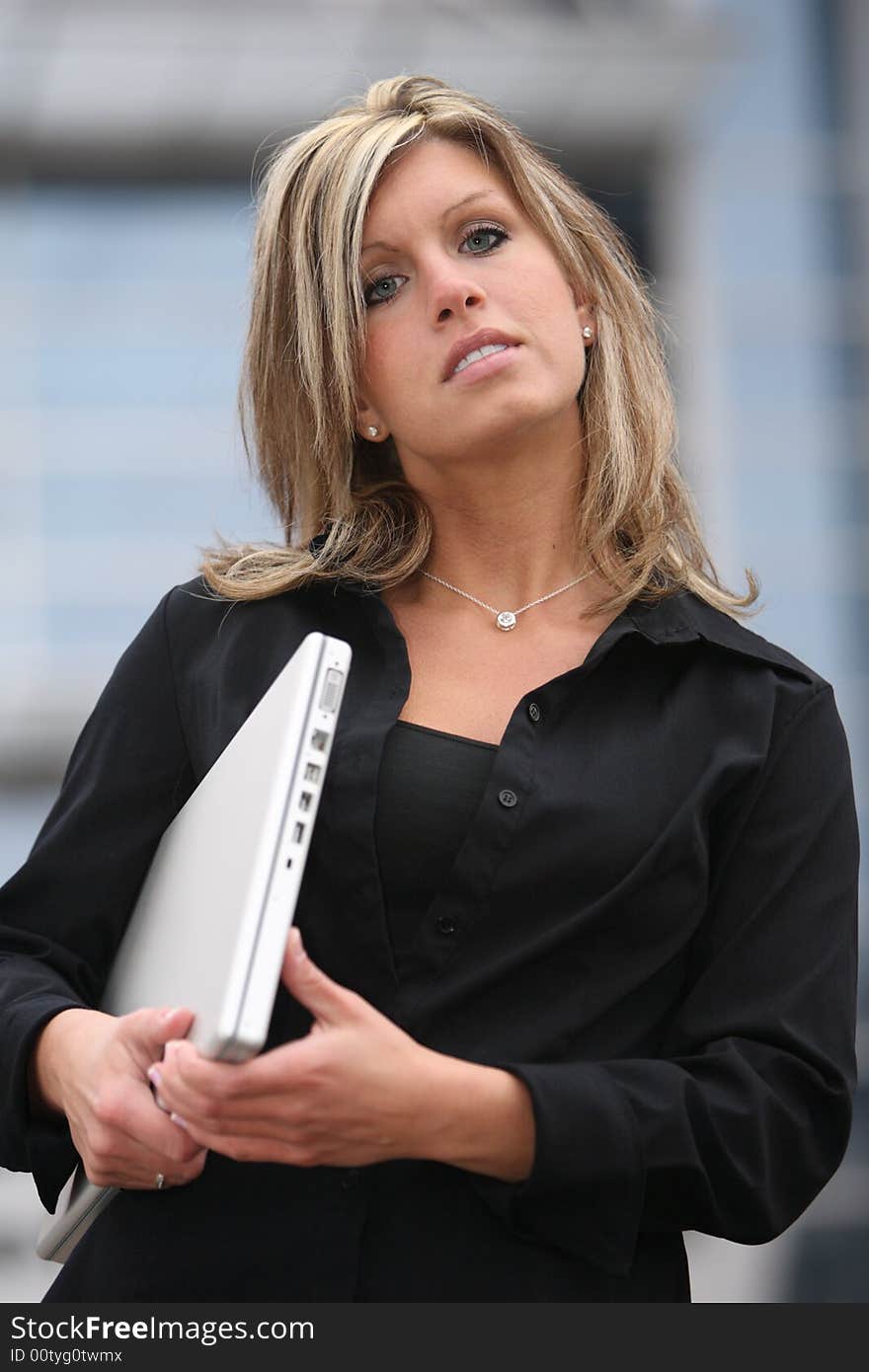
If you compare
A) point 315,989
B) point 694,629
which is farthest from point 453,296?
point 315,989

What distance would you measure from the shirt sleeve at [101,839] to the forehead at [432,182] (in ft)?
1.93

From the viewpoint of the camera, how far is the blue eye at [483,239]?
6.14 ft

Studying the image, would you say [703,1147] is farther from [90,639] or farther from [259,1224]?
[90,639]

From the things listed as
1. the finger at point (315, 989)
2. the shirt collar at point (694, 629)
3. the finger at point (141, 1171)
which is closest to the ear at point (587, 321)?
the shirt collar at point (694, 629)

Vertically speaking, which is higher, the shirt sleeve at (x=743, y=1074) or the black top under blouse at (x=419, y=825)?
the black top under blouse at (x=419, y=825)

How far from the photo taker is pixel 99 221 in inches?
444

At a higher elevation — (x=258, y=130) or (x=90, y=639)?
(x=258, y=130)

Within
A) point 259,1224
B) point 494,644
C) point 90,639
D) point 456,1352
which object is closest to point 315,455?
point 494,644

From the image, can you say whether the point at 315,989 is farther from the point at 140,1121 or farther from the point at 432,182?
the point at 432,182

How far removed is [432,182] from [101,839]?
2.75 ft

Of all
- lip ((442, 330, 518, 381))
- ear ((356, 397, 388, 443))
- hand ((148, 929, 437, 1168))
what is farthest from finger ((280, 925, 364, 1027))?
ear ((356, 397, 388, 443))

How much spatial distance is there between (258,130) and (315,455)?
9.86 m

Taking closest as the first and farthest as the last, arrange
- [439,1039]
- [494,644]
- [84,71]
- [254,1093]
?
[254,1093]
[439,1039]
[494,644]
[84,71]

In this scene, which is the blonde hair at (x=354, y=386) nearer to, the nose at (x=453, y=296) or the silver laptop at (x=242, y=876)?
the nose at (x=453, y=296)
